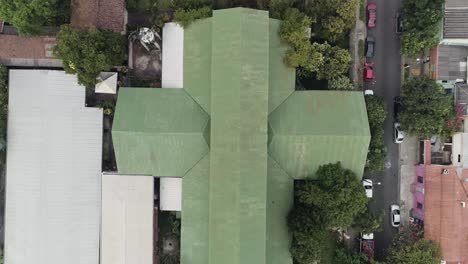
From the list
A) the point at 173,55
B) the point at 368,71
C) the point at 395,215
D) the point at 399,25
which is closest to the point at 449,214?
the point at 395,215

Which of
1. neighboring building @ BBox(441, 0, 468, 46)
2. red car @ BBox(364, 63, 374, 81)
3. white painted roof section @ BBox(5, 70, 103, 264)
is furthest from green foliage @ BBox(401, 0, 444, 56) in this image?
white painted roof section @ BBox(5, 70, 103, 264)

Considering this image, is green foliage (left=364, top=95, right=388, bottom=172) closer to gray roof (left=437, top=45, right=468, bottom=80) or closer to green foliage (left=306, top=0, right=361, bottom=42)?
gray roof (left=437, top=45, right=468, bottom=80)

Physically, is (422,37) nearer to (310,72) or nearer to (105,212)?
(310,72)

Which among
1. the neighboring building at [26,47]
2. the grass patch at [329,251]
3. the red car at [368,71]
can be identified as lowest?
the grass patch at [329,251]

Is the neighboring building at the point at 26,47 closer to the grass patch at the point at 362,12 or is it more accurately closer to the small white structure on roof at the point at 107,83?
the small white structure on roof at the point at 107,83

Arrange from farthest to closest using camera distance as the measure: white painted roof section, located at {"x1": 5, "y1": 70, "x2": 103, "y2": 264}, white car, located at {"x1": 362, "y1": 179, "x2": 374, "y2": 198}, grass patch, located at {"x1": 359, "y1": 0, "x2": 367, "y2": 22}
Result: white car, located at {"x1": 362, "y1": 179, "x2": 374, "y2": 198}
grass patch, located at {"x1": 359, "y1": 0, "x2": 367, "y2": 22}
white painted roof section, located at {"x1": 5, "y1": 70, "x2": 103, "y2": 264}

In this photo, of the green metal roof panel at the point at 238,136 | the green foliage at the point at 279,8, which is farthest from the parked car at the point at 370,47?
the green metal roof panel at the point at 238,136

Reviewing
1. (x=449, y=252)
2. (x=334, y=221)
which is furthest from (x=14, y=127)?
(x=449, y=252)
